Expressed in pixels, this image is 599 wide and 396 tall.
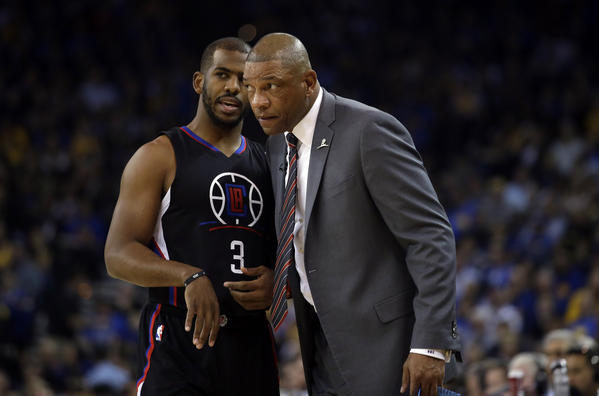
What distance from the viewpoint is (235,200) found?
359 centimetres

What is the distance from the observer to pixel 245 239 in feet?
11.7

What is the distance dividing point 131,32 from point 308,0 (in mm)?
3409

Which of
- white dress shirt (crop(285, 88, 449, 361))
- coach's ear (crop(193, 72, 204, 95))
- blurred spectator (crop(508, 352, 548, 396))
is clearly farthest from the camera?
blurred spectator (crop(508, 352, 548, 396))

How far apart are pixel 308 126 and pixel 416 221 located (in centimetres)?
60

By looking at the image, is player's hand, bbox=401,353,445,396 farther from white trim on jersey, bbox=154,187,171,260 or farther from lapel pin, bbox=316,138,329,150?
white trim on jersey, bbox=154,187,171,260

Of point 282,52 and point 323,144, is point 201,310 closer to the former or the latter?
point 323,144

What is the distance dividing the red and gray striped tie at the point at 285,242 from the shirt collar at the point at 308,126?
0.05m

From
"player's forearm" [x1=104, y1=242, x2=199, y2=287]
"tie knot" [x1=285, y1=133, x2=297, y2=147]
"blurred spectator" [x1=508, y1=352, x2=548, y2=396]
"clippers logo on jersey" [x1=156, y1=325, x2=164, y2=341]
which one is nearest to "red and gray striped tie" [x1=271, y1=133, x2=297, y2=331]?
"tie knot" [x1=285, y1=133, x2=297, y2=147]

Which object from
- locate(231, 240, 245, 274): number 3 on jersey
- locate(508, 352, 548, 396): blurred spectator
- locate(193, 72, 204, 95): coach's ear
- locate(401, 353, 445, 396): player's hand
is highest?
locate(193, 72, 204, 95): coach's ear

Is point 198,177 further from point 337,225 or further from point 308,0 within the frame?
point 308,0

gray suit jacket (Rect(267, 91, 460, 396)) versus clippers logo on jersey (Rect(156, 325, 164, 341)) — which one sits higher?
gray suit jacket (Rect(267, 91, 460, 396))

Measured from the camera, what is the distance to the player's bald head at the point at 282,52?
316 centimetres

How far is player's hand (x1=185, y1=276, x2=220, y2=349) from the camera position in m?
3.17

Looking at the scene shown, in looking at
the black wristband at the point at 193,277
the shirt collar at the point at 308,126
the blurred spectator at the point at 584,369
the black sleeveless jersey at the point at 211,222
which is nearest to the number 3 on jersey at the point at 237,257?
the black sleeveless jersey at the point at 211,222
